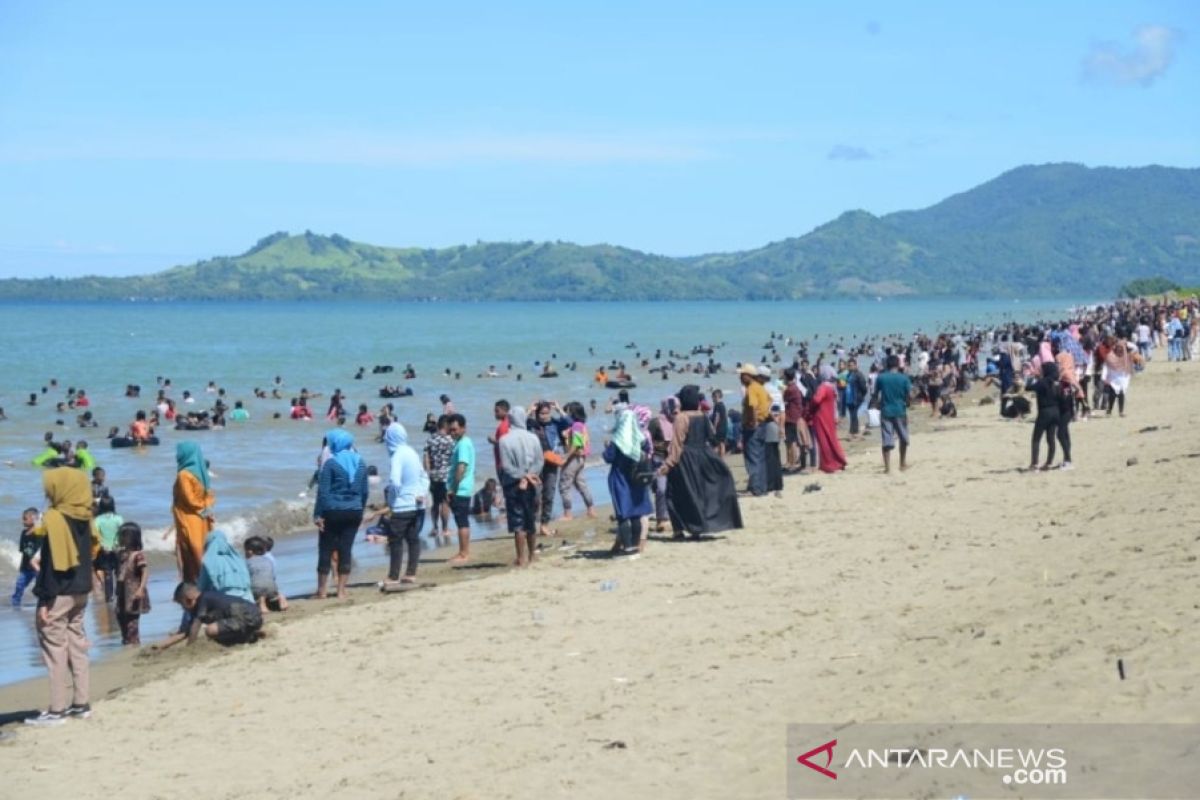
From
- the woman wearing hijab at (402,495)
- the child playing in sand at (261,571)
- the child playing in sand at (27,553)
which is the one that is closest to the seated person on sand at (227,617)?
the child playing in sand at (261,571)

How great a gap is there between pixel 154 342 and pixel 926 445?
305ft

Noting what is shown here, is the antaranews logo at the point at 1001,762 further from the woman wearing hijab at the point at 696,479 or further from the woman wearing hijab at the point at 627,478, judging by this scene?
the woman wearing hijab at the point at 696,479

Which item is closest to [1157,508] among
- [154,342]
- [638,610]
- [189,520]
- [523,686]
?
[638,610]

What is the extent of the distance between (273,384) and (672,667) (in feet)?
179

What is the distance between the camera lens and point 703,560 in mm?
12328

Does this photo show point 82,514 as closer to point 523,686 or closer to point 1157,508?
point 523,686

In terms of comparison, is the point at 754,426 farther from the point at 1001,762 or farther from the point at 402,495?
the point at 1001,762

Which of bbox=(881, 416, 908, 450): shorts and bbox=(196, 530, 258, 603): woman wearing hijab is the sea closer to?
bbox=(196, 530, 258, 603): woman wearing hijab

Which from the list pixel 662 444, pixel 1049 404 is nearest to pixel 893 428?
pixel 1049 404

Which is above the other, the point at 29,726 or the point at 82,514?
the point at 82,514

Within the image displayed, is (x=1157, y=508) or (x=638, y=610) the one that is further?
(x=1157, y=508)

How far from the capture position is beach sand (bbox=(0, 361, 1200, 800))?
7074 millimetres

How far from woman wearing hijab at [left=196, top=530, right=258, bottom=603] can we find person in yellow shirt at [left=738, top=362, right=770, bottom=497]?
20.1 feet

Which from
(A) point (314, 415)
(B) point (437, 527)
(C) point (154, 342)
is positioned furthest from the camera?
(C) point (154, 342)
